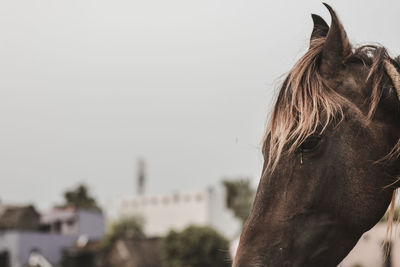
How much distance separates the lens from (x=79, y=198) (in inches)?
3100

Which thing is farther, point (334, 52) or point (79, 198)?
point (79, 198)

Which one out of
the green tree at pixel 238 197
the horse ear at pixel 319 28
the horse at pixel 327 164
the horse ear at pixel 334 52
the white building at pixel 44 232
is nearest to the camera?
the horse at pixel 327 164

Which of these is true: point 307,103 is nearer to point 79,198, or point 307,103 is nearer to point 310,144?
point 310,144

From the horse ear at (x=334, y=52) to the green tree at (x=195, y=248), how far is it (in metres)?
36.3

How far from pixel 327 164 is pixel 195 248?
122 feet

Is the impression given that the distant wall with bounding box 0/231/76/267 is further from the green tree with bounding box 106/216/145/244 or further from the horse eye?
the horse eye

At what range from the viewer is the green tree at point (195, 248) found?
38.3 metres

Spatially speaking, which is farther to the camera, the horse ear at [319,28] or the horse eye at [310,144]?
the horse ear at [319,28]

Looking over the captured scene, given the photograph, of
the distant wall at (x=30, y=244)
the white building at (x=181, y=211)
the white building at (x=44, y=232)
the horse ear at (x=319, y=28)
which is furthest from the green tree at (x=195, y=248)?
the horse ear at (x=319, y=28)

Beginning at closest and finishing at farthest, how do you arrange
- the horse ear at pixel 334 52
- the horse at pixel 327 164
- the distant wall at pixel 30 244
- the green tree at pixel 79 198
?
the horse at pixel 327 164 → the horse ear at pixel 334 52 → the distant wall at pixel 30 244 → the green tree at pixel 79 198

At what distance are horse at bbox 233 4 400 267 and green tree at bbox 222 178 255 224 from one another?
2177 inches

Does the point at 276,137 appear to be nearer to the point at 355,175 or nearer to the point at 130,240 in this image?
the point at 355,175

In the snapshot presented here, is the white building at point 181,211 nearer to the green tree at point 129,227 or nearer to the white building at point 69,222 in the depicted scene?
the green tree at point 129,227

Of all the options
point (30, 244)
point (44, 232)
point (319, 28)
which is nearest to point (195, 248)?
point (30, 244)
